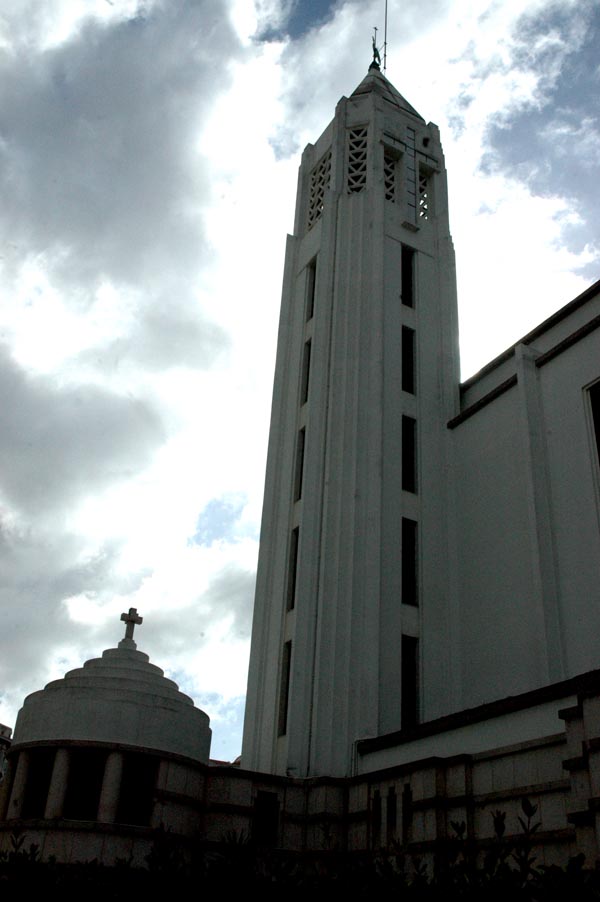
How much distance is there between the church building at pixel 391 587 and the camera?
1492 cm

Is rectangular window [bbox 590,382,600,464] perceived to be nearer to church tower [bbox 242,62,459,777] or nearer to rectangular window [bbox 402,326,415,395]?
church tower [bbox 242,62,459,777]

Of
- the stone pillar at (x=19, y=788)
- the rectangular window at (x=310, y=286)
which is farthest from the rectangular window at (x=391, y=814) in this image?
the rectangular window at (x=310, y=286)

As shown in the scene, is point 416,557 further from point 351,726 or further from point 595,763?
point 595,763

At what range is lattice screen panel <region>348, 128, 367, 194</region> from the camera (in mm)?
27281

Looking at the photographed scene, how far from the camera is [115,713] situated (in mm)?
15539

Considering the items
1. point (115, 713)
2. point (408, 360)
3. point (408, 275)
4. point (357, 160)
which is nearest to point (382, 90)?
point (357, 160)

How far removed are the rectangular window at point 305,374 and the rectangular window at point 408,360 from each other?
9.14 feet

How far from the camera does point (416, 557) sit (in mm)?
21656

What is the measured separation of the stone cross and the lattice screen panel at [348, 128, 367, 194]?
1517 cm

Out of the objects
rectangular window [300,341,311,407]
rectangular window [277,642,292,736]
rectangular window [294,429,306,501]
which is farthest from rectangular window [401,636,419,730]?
rectangular window [300,341,311,407]

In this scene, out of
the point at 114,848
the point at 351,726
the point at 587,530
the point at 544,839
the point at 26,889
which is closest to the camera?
the point at 26,889

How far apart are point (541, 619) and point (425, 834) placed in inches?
188

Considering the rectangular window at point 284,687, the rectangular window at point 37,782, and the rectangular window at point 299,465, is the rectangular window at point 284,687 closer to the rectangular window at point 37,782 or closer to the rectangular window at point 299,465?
the rectangular window at point 299,465

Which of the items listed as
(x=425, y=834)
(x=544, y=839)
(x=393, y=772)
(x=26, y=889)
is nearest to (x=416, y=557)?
(x=393, y=772)
